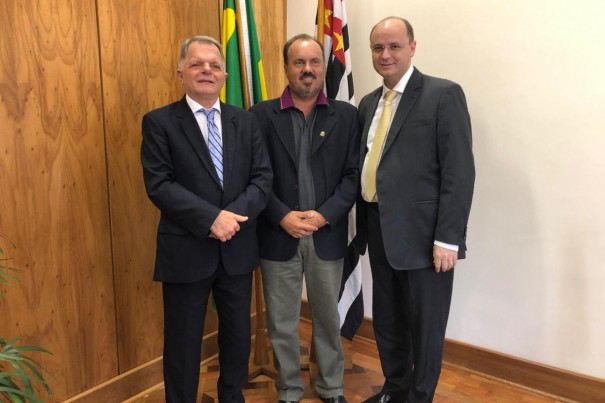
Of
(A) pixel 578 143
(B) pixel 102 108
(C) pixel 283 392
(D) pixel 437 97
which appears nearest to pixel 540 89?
(A) pixel 578 143

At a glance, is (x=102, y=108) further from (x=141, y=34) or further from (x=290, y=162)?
(x=290, y=162)

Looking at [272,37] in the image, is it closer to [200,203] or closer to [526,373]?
[200,203]

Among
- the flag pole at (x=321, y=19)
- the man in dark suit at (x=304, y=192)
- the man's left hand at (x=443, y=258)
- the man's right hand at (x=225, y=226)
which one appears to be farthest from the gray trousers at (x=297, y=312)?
the flag pole at (x=321, y=19)

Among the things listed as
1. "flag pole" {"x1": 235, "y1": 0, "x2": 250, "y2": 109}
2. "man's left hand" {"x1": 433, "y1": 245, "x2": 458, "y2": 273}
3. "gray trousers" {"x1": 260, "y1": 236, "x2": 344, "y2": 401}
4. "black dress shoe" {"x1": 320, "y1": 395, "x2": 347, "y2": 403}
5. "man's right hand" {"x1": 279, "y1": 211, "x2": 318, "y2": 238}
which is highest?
"flag pole" {"x1": 235, "y1": 0, "x2": 250, "y2": 109}

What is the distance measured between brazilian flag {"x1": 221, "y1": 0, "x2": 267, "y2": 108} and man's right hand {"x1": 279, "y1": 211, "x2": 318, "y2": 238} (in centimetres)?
83

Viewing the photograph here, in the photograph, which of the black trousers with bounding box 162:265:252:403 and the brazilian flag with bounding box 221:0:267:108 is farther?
the brazilian flag with bounding box 221:0:267:108

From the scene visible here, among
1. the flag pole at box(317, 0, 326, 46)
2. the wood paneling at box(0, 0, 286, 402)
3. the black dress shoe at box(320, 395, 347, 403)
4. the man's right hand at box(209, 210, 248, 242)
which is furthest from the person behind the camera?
the flag pole at box(317, 0, 326, 46)

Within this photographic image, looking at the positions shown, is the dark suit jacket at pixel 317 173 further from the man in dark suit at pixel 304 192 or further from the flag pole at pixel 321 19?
the flag pole at pixel 321 19

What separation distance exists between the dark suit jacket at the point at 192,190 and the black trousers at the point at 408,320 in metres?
0.60

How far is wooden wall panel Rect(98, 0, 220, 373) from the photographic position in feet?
7.41

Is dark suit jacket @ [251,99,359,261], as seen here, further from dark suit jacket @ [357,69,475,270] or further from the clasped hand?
dark suit jacket @ [357,69,475,270]

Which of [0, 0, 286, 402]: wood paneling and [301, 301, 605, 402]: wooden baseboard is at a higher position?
[0, 0, 286, 402]: wood paneling

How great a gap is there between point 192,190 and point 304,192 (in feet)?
1.70

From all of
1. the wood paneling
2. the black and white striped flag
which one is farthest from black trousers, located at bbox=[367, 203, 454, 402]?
the wood paneling
